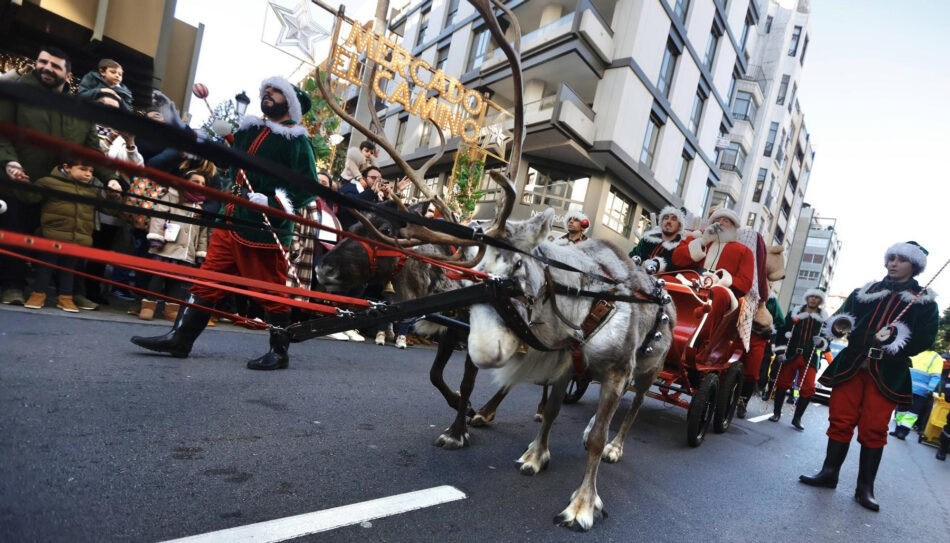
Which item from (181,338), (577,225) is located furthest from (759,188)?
(181,338)

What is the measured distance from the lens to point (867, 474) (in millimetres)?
4152

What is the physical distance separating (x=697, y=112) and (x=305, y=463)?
82.1 feet

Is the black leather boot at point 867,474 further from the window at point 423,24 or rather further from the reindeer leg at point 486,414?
the window at point 423,24

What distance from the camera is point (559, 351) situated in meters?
2.96

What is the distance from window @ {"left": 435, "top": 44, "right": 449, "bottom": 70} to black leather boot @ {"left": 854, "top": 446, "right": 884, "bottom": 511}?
25071mm

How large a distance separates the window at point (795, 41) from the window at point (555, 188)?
29038 mm

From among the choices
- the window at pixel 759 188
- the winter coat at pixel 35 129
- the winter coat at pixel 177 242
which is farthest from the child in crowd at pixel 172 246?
the window at pixel 759 188

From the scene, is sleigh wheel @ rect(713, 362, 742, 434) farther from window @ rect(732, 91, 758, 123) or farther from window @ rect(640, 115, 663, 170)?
window @ rect(732, 91, 758, 123)

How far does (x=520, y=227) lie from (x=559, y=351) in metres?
0.94

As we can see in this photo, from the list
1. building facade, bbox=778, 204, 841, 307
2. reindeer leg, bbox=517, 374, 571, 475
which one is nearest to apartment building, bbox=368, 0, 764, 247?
reindeer leg, bbox=517, 374, 571, 475

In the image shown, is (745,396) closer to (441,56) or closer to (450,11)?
(441,56)

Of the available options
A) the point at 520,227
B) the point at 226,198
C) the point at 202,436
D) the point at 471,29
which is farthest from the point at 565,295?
the point at 471,29

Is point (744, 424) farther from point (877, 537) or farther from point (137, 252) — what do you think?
point (137, 252)

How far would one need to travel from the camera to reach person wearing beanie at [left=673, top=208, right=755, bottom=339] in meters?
4.68
